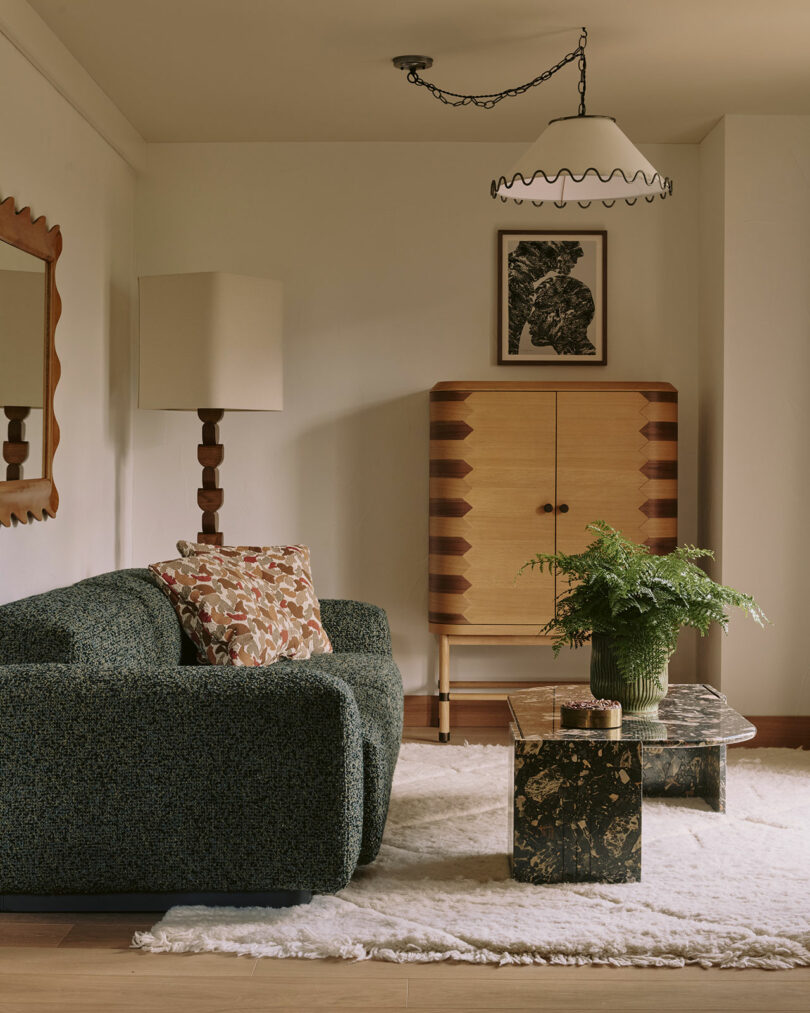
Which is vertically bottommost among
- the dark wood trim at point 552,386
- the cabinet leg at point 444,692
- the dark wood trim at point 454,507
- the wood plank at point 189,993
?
the wood plank at point 189,993

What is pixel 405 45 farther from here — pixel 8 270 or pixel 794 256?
pixel 794 256

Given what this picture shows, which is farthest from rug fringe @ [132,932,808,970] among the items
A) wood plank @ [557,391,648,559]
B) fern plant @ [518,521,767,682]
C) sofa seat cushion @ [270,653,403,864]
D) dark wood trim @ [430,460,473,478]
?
dark wood trim @ [430,460,473,478]

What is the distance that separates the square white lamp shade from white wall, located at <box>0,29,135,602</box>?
0.22 m

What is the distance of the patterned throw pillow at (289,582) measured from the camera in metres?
3.63

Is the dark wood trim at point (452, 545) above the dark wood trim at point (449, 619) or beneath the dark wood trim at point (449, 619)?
above

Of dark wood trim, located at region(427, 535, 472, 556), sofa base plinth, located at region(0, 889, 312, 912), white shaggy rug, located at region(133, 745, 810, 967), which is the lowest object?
white shaggy rug, located at region(133, 745, 810, 967)

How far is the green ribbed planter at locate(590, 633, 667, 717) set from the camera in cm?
304

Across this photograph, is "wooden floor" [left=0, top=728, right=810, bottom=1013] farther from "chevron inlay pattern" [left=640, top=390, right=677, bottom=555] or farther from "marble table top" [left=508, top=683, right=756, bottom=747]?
"chevron inlay pattern" [left=640, top=390, right=677, bottom=555]

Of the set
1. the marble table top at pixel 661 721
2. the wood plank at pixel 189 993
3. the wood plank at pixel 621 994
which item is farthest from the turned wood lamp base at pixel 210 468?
the wood plank at pixel 621 994

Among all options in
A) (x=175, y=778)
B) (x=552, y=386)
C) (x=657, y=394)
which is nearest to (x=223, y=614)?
(x=175, y=778)

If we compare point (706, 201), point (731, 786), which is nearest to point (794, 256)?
point (706, 201)

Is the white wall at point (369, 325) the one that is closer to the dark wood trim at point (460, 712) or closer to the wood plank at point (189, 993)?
the dark wood trim at point (460, 712)

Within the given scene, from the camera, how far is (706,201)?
4.82 metres

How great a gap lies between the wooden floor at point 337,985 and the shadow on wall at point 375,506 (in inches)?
102
